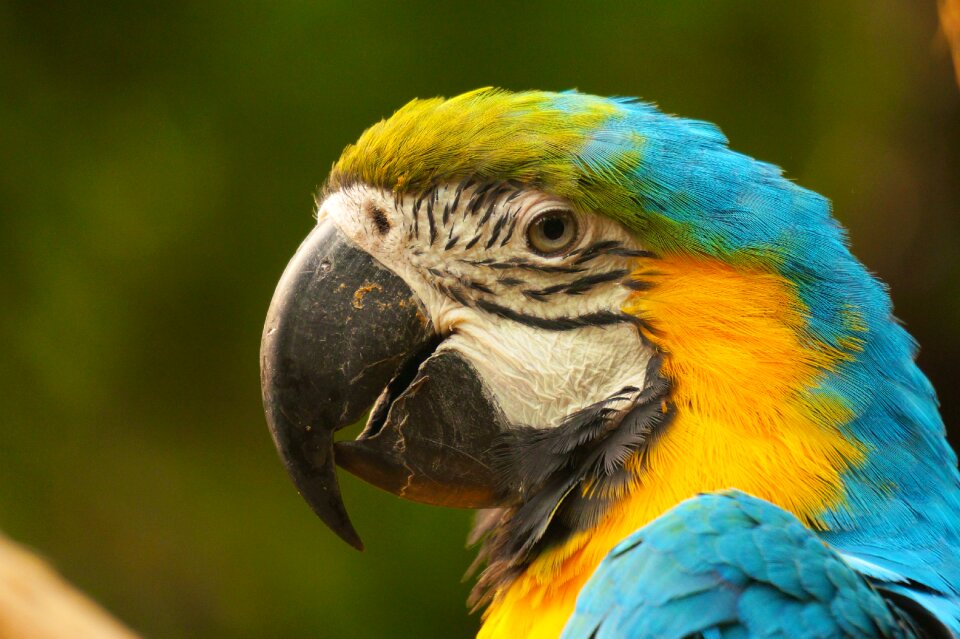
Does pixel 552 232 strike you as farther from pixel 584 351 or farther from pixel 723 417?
pixel 723 417

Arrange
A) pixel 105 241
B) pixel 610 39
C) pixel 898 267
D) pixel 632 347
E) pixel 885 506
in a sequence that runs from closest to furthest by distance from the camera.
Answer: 1. pixel 885 506
2. pixel 632 347
3. pixel 898 267
4. pixel 610 39
5. pixel 105 241

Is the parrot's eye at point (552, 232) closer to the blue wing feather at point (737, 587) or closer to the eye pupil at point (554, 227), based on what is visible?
the eye pupil at point (554, 227)

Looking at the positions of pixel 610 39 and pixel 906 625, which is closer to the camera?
pixel 906 625

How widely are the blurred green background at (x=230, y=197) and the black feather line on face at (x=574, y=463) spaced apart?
85.8 inches

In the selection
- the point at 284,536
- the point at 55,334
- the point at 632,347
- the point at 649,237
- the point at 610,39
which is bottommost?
the point at 284,536

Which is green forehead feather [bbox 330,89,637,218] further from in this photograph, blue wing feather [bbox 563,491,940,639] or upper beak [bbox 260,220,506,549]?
blue wing feather [bbox 563,491,940,639]

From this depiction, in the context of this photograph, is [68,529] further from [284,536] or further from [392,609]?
[392,609]

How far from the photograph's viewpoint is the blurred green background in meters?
3.85

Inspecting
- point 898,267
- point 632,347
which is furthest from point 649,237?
point 898,267

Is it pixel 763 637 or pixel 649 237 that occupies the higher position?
pixel 649 237

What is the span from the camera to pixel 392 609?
4.22 m

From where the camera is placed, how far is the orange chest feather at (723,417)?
155cm

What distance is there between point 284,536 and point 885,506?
125 inches

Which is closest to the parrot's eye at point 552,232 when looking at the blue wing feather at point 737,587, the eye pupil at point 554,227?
the eye pupil at point 554,227
